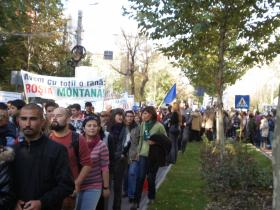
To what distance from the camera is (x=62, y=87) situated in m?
14.8

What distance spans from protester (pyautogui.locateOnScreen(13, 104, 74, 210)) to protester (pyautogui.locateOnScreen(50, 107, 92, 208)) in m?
1.49

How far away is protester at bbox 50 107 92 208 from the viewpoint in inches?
242

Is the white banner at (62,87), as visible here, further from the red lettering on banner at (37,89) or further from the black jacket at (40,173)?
the black jacket at (40,173)

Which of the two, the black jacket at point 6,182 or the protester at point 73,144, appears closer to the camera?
Answer: the black jacket at point 6,182

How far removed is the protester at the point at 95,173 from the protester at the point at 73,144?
1.10 ft

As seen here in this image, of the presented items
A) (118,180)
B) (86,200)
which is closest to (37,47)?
(118,180)

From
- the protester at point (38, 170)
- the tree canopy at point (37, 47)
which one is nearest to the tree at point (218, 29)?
the protester at point (38, 170)

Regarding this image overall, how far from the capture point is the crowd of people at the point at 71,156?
450cm

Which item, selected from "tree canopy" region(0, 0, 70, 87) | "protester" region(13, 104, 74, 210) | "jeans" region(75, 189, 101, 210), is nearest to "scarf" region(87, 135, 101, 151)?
"jeans" region(75, 189, 101, 210)

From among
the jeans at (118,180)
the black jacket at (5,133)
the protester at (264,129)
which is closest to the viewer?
the black jacket at (5,133)

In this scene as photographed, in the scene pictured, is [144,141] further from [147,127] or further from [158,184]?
[158,184]

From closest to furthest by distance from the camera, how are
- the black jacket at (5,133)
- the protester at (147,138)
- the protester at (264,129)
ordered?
the black jacket at (5,133) → the protester at (147,138) → the protester at (264,129)

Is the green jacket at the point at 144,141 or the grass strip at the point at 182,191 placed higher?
the green jacket at the point at 144,141

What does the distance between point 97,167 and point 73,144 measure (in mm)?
917
